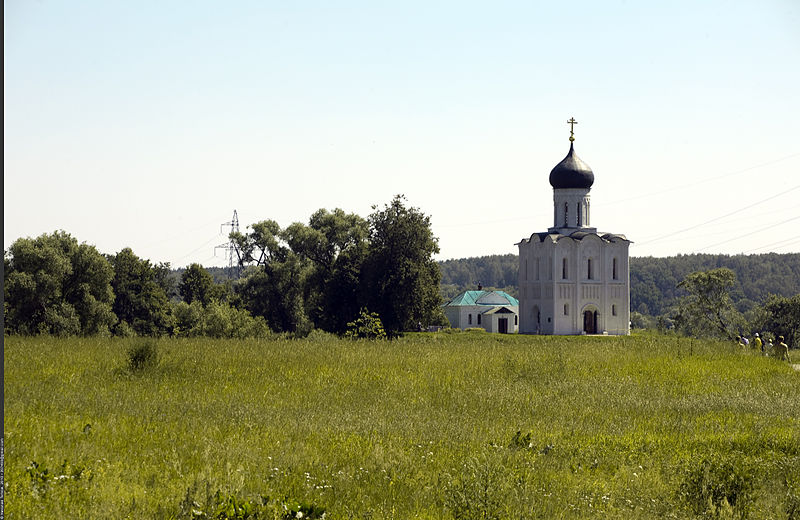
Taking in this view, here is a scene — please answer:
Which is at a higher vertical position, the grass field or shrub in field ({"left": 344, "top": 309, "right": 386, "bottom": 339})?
shrub in field ({"left": 344, "top": 309, "right": 386, "bottom": 339})

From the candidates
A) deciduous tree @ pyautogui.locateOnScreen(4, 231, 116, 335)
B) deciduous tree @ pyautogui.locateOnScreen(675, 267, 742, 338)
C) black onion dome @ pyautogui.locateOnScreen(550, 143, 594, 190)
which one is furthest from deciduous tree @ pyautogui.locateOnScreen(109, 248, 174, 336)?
deciduous tree @ pyautogui.locateOnScreen(675, 267, 742, 338)

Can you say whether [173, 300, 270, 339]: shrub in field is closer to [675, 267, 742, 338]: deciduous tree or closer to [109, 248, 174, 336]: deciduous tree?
[109, 248, 174, 336]: deciduous tree

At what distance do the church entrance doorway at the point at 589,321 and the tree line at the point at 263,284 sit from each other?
47.6ft

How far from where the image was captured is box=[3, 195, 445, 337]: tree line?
49281 mm

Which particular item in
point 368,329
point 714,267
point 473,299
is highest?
point 714,267

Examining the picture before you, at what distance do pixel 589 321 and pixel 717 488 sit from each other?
2455 inches

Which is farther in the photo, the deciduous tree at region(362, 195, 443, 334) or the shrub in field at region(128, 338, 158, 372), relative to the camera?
the deciduous tree at region(362, 195, 443, 334)

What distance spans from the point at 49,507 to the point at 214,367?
966 cm

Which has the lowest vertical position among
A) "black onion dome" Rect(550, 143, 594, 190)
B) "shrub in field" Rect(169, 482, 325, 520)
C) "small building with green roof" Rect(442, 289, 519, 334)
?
"shrub in field" Rect(169, 482, 325, 520)

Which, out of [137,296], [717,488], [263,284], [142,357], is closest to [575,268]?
[263,284]

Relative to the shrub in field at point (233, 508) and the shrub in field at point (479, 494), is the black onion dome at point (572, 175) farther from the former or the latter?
the shrub in field at point (233, 508)

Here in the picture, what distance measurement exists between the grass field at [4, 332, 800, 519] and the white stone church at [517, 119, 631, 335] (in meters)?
48.7

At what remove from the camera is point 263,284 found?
74250 millimetres

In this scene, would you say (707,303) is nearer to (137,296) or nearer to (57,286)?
(137,296)
